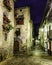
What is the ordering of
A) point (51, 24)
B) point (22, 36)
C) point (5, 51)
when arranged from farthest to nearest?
point (22, 36) → point (51, 24) → point (5, 51)

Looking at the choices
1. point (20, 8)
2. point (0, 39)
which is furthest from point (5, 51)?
point (20, 8)

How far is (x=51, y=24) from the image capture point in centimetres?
1858

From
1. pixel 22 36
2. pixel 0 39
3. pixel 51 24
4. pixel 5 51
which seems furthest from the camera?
pixel 22 36

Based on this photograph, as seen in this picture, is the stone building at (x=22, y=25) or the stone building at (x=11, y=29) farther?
the stone building at (x=22, y=25)

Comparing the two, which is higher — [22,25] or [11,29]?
[22,25]

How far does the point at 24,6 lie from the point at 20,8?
898mm

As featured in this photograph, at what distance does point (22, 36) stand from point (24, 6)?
17.4 ft

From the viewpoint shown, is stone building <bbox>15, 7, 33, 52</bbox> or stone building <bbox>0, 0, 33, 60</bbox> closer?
stone building <bbox>0, 0, 33, 60</bbox>

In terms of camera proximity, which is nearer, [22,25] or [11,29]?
[11,29]

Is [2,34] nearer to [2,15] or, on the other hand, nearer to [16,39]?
[2,15]

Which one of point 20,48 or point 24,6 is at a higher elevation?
point 24,6

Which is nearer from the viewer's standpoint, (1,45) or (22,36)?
(1,45)

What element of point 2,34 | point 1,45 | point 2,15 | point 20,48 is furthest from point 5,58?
point 20,48

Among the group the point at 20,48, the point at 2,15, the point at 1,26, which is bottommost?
the point at 20,48
